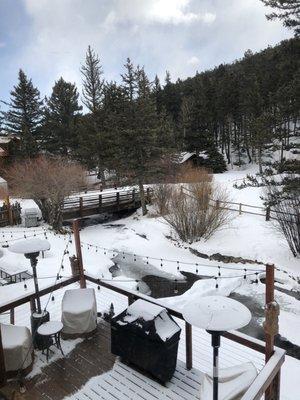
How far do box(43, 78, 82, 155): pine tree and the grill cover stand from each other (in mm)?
28952

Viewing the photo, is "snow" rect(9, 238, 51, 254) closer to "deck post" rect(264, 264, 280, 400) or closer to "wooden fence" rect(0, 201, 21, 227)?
"deck post" rect(264, 264, 280, 400)

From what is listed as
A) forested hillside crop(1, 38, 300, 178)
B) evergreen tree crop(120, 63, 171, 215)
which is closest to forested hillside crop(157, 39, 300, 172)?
forested hillside crop(1, 38, 300, 178)

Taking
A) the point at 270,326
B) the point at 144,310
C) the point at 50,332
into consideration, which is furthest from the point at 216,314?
the point at 50,332

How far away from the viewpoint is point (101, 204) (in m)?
22.4

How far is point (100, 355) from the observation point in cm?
584

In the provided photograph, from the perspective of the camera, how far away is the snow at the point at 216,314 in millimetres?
3566

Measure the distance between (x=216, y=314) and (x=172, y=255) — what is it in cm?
1299

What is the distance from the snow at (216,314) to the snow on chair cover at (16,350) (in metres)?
2.88

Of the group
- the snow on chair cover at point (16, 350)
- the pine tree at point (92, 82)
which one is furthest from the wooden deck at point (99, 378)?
the pine tree at point (92, 82)

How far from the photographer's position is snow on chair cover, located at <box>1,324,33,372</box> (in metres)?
5.23

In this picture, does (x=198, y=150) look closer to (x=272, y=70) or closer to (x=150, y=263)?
(x=272, y=70)

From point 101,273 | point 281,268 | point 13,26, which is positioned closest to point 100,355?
point 13,26

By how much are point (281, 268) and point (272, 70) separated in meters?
24.1

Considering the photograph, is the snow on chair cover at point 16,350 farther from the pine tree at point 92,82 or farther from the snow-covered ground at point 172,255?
the pine tree at point 92,82
